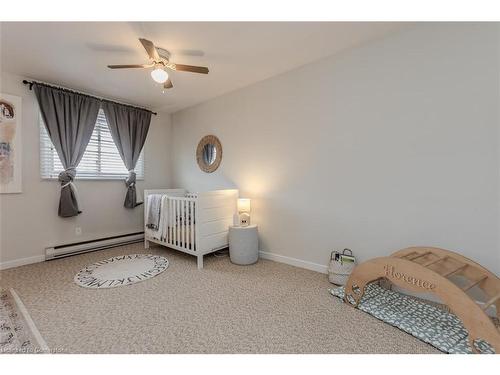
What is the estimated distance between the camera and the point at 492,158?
162cm

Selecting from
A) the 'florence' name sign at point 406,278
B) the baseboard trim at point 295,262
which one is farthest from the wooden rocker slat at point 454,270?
the baseboard trim at point 295,262

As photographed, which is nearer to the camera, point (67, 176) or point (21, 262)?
point (21, 262)

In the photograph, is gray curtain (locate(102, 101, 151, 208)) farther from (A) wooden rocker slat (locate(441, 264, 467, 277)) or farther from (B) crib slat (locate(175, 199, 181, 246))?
(A) wooden rocker slat (locate(441, 264, 467, 277))

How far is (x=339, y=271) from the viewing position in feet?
7.06

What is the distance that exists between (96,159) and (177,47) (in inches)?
85.5

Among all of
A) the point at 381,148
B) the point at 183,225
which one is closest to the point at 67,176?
the point at 183,225

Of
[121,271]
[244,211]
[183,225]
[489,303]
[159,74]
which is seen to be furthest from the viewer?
[244,211]

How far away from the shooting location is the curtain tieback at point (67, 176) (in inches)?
115

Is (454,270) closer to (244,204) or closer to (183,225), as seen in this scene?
(244,204)

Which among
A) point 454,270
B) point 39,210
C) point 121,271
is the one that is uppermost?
point 39,210

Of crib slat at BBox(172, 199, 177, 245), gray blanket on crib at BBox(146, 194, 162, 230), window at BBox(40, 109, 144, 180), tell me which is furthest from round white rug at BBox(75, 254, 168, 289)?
window at BBox(40, 109, 144, 180)

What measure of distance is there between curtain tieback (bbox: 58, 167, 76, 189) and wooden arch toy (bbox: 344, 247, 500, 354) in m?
3.44

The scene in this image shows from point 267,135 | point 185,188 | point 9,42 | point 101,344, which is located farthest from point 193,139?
point 101,344
